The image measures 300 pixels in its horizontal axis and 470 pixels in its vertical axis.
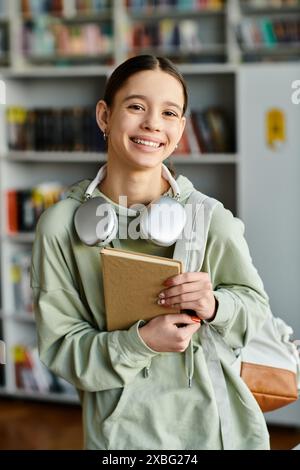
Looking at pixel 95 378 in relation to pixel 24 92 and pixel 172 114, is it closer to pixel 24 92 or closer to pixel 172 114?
pixel 172 114

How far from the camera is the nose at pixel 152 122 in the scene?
2.80 ft

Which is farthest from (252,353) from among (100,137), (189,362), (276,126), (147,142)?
(100,137)

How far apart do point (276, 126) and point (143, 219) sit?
2.25 metres

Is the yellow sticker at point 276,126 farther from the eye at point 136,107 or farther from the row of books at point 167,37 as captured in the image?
the eye at point 136,107

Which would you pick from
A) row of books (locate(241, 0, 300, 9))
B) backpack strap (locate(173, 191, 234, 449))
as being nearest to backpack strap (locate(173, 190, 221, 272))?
backpack strap (locate(173, 191, 234, 449))

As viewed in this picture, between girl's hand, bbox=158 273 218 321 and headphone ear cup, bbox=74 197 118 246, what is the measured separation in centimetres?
10

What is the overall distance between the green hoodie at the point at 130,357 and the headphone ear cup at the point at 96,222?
3 cm

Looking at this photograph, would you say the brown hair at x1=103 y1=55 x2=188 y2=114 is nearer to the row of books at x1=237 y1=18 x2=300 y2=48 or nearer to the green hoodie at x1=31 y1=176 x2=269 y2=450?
the green hoodie at x1=31 y1=176 x2=269 y2=450

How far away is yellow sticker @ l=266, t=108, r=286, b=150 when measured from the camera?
9.82ft

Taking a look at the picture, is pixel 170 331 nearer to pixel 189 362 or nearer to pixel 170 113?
pixel 189 362

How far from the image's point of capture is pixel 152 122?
85cm

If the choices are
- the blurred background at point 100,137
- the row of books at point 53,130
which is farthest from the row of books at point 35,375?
the row of books at point 53,130

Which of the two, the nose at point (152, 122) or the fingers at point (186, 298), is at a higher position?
the nose at point (152, 122)
